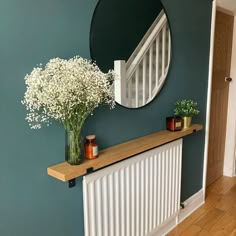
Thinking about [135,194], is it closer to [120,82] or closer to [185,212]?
[120,82]

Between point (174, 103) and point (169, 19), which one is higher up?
point (169, 19)

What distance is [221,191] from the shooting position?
293 centimetres

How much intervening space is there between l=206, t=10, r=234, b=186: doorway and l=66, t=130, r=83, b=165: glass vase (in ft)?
6.57

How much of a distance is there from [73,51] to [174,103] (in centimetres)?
107

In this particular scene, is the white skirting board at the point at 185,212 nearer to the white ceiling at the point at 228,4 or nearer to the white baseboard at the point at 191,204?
the white baseboard at the point at 191,204

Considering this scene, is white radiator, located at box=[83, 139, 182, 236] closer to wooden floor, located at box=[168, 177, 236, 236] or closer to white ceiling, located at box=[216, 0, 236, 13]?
wooden floor, located at box=[168, 177, 236, 236]

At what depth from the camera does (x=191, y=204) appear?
2.52 meters

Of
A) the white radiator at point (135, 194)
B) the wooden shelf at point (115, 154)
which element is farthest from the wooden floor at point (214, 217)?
the wooden shelf at point (115, 154)

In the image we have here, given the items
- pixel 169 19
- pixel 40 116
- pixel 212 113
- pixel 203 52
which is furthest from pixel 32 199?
pixel 212 113

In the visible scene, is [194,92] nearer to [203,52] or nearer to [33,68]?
[203,52]

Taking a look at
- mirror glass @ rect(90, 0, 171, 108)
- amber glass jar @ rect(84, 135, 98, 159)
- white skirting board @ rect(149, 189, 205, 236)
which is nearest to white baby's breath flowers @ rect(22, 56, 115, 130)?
amber glass jar @ rect(84, 135, 98, 159)

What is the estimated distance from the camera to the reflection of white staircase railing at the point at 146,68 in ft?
5.46

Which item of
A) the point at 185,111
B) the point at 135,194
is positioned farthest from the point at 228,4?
the point at 135,194

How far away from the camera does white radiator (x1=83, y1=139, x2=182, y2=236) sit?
58.8 inches
